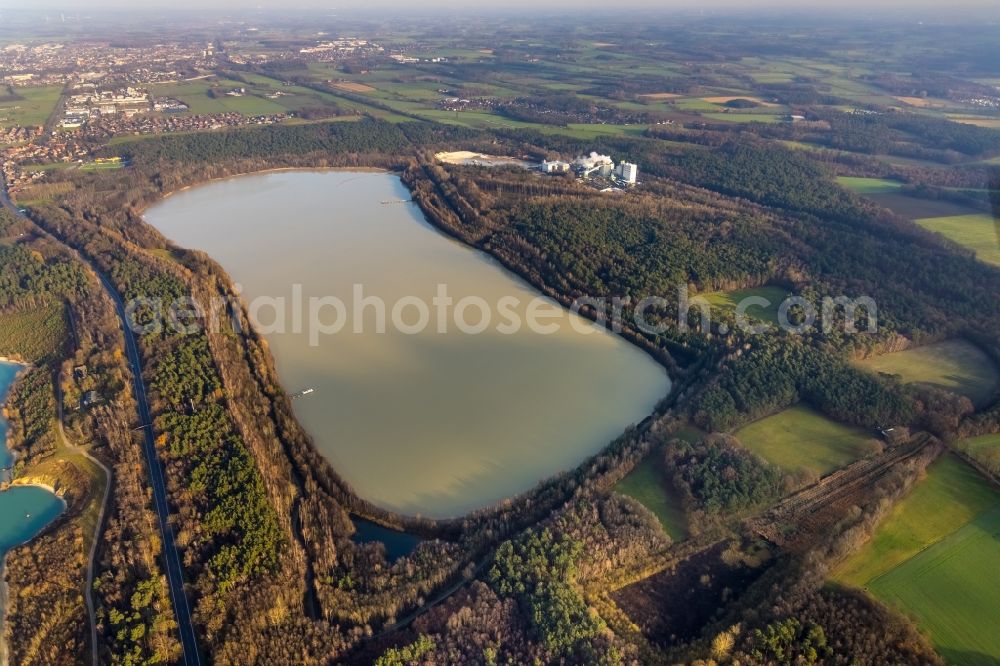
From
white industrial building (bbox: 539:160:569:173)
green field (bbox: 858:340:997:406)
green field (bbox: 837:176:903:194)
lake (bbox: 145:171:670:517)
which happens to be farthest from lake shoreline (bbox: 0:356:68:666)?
green field (bbox: 837:176:903:194)

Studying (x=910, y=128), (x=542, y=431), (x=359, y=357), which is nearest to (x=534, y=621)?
(x=542, y=431)

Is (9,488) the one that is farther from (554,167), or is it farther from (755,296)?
(554,167)

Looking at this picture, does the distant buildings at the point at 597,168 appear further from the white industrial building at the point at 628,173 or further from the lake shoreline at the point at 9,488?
the lake shoreline at the point at 9,488

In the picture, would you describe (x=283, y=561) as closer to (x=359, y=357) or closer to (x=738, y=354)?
(x=359, y=357)

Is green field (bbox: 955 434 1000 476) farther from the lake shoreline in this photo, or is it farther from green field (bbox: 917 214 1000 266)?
the lake shoreline

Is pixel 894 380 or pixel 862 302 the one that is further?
pixel 862 302

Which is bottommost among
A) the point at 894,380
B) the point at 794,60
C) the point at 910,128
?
the point at 894,380

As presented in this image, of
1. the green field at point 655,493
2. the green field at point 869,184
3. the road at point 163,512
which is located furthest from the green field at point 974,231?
the road at point 163,512

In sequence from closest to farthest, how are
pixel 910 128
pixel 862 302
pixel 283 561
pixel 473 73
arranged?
pixel 283 561 → pixel 862 302 → pixel 910 128 → pixel 473 73
